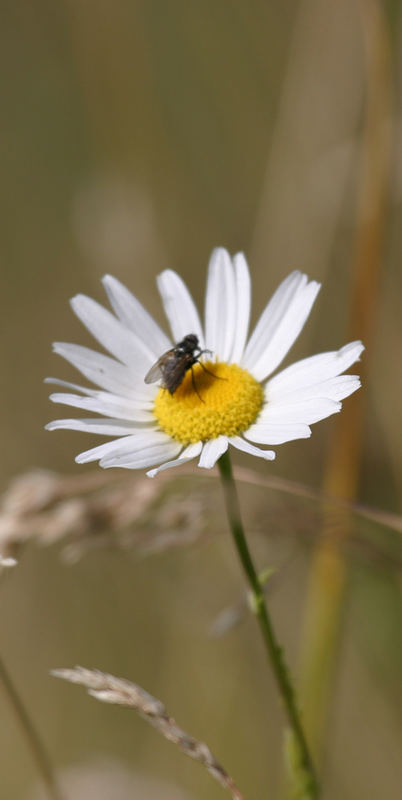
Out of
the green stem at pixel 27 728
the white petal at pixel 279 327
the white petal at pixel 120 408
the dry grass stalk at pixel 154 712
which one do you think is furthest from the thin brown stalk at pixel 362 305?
the dry grass stalk at pixel 154 712

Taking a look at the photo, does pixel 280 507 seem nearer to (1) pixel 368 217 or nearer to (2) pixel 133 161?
(1) pixel 368 217

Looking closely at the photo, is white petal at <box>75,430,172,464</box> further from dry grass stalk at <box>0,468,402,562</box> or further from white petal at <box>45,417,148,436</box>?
dry grass stalk at <box>0,468,402,562</box>

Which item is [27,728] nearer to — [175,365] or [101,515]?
[101,515]

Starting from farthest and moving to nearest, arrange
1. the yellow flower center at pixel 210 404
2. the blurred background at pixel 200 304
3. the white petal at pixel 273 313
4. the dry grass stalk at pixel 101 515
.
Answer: the blurred background at pixel 200 304 → the white petal at pixel 273 313 → the dry grass stalk at pixel 101 515 → the yellow flower center at pixel 210 404

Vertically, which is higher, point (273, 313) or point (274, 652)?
point (273, 313)

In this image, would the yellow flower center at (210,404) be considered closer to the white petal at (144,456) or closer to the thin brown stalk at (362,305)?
the white petal at (144,456)

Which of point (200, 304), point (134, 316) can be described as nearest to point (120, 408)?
point (134, 316)
